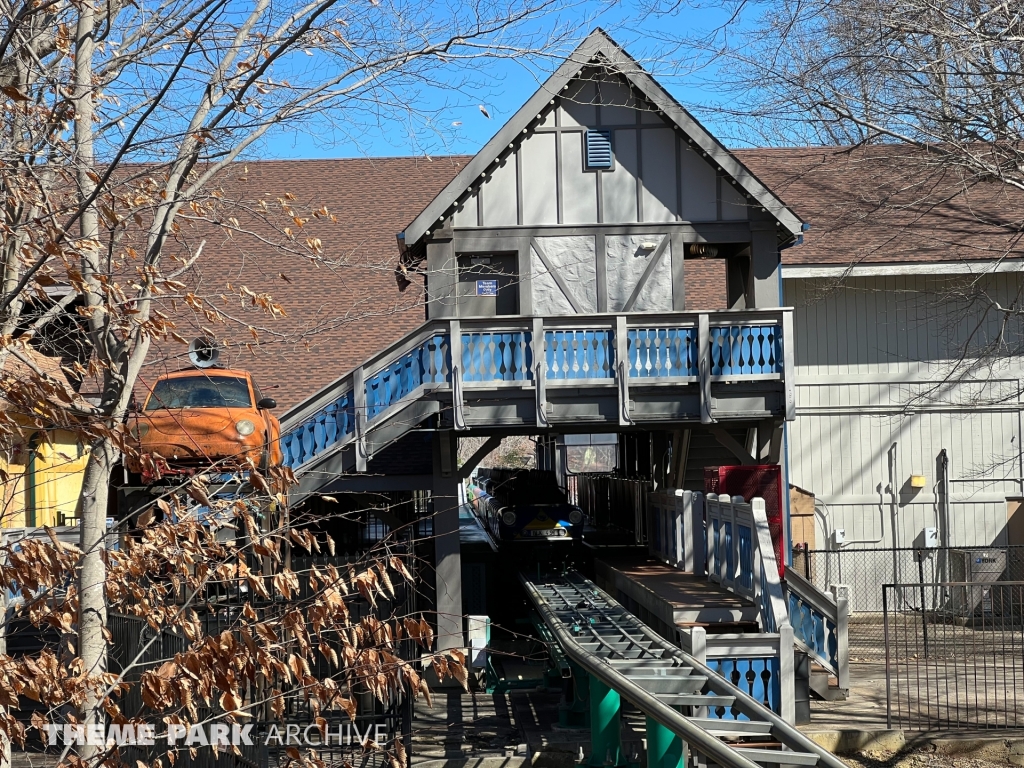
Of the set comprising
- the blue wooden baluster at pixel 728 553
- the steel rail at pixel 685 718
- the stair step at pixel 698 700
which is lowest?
the stair step at pixel 698 700

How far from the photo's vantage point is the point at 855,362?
22.3 meters

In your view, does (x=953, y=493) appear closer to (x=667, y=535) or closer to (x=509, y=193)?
(x=667, y=535)

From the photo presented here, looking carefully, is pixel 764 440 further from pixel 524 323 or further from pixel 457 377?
pixel 457 377

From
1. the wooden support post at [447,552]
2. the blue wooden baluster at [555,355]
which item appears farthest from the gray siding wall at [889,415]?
the wooden support post at [447,552]

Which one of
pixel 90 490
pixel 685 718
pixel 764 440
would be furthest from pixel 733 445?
Result: pixel 90 490

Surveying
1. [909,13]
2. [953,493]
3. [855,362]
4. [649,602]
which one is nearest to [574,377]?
[649,602]

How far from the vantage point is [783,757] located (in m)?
6.60

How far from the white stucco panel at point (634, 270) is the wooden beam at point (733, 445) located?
254 centimetres

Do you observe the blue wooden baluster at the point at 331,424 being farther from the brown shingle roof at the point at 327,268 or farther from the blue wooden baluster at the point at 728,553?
the blue wooden baluster at the point at 728,553

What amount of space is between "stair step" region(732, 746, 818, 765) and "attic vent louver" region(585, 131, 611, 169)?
1287 cm

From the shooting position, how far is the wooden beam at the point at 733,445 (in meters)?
17.4

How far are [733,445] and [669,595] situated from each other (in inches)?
158

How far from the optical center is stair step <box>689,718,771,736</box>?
7.22 meters

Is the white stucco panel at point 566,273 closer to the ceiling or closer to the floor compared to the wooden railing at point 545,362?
closer to the ceiling
